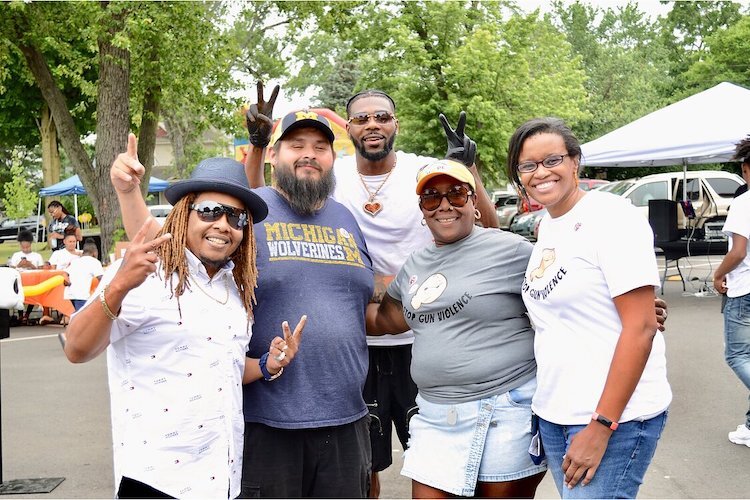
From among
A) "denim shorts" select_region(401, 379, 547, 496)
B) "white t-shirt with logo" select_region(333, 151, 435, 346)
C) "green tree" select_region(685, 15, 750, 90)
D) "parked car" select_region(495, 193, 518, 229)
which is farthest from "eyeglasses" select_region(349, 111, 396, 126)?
"green tree" select_region(685, 15, 750, 90)

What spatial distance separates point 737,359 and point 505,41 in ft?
71.6

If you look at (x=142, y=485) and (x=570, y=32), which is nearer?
(x=142, y=485)

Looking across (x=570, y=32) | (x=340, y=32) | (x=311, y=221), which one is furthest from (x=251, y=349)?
(x=570, y=32)

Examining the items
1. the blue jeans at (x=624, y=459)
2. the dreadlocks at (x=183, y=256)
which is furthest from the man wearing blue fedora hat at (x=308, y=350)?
the blue jeans at (x=624, y=459)

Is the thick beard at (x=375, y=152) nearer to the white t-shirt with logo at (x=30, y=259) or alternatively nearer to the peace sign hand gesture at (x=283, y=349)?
the peace sign hand gesture at (x=283, y=349)

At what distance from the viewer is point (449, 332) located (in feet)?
9.16

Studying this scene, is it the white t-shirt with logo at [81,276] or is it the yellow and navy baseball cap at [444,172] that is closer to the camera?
the yellow and navy baseball cap at [444,172]

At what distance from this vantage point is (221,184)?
2.60 m

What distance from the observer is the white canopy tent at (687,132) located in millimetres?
11602

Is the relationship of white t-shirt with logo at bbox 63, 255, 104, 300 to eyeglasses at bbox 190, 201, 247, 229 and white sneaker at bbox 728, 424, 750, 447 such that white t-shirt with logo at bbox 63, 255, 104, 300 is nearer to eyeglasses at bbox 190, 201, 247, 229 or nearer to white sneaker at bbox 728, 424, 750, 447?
white sneaker at bbox 728, 424, 750, 447

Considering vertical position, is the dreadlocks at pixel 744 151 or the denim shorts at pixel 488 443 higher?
the dreadlocks at pixel 744 151

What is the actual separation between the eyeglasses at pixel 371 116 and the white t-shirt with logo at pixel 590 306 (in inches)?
62.0

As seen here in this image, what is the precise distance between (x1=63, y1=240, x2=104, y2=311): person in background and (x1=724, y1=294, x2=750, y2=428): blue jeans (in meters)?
9.00

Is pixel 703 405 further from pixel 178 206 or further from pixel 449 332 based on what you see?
pixel 178 206
